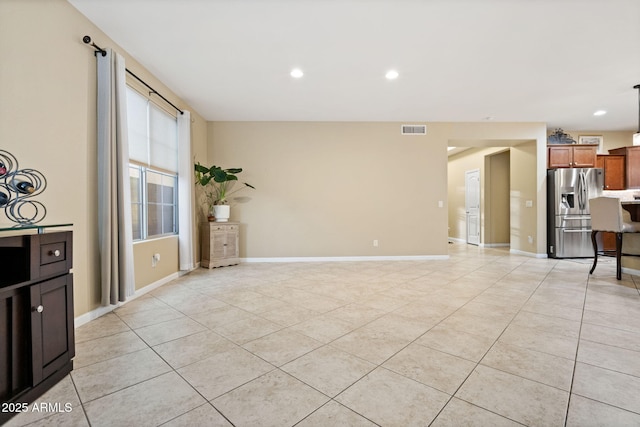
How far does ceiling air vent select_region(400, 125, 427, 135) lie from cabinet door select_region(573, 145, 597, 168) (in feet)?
10.6

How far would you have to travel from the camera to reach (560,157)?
18.9 ft

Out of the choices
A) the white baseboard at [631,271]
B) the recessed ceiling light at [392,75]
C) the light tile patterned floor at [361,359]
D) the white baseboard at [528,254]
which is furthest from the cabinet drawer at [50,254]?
the white baseboard at [528,254]

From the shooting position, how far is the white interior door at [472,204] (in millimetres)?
7664

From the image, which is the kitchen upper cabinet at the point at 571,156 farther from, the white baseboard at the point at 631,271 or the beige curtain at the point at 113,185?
the beige curtain at the point at 113,185

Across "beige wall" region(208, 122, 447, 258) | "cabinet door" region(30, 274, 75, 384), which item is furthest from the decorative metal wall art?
"beige wall" region(208, 122, 447, 258)

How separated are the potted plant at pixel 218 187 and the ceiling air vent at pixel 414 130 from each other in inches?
129

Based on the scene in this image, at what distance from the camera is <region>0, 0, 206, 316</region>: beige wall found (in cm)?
191

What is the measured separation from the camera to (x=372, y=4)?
2.36 m

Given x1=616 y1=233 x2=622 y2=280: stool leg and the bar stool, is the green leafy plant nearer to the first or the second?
the bar stool

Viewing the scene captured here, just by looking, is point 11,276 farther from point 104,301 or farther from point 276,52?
point 276,52

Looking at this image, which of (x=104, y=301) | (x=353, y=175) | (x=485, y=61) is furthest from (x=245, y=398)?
(x=353, y=175)

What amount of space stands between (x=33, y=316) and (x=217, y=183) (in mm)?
4101

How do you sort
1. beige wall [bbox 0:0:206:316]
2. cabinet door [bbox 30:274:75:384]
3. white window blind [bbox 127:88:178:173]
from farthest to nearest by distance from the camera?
white window blind [bbox 127:88:178:173], beige wall [bbox 0:0:206:316], cabinet door [bbox 30:274:75:384]

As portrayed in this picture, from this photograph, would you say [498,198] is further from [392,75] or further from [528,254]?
[392,75]
